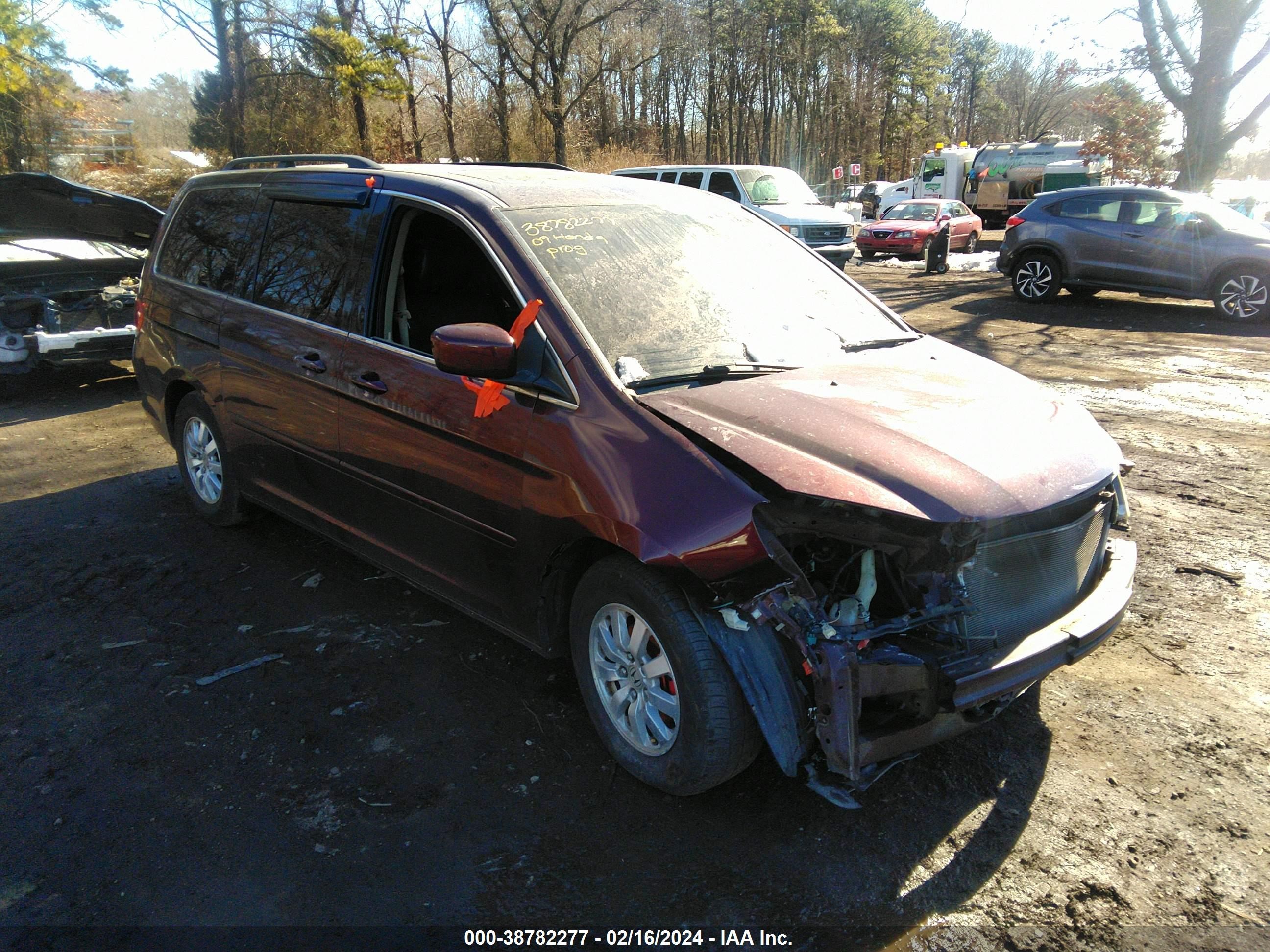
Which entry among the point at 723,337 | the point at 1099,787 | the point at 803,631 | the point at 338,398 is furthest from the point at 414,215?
the point at 1099,787

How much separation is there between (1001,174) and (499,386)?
38.6 metres

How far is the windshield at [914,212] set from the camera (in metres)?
25.3

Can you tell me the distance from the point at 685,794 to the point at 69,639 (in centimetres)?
295

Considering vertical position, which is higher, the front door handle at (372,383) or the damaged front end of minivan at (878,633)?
the front door handle at (372,383)

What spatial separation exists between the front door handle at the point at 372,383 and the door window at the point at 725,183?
46.5ft

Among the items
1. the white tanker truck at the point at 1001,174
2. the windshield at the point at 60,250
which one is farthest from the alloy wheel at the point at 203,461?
the white tanker truck at the point at 1001,174

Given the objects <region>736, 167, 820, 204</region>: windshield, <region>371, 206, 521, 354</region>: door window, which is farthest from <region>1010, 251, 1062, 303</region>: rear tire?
<region>371, 206, 521, 354</region>: door window

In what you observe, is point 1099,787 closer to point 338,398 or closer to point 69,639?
point 338,398

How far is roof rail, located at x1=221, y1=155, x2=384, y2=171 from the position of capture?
14.1 feet

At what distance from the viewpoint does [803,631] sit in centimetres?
254

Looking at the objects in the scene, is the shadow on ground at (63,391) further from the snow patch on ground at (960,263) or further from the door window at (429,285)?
the snow patch on ground at (960,263)

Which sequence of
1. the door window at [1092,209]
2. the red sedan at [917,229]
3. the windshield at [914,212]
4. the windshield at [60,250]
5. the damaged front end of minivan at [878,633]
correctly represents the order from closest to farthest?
A: the damaged front end of minivan at [878,633], the windshield at [60,250], the door window at [1092,209], the red sedan at [917,229], the windshield at [914,212]

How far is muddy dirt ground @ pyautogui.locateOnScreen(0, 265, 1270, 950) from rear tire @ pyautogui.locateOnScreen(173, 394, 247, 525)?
0.29 metres

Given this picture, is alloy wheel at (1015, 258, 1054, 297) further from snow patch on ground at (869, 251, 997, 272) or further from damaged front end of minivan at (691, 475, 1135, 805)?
damaged front end of minivan at (691, 475, 1135, 805)
